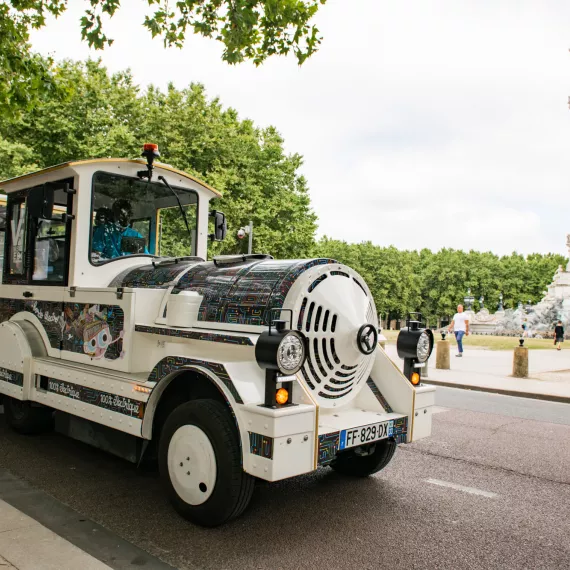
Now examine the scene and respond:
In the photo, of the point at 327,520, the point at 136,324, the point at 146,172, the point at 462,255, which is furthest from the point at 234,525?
the point at 462,255

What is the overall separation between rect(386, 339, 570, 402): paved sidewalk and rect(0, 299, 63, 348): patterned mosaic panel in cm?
868

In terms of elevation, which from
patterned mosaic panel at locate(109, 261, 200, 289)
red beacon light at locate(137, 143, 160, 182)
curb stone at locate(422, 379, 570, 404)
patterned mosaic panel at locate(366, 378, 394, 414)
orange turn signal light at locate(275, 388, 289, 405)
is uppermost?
red beacon light at locate(137, 143, 160, 182)

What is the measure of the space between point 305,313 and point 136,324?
4.72ft

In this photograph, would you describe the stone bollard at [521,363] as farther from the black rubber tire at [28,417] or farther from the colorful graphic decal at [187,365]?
the colorful graphic decal at [187,365]

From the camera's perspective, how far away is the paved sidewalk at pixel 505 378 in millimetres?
10930

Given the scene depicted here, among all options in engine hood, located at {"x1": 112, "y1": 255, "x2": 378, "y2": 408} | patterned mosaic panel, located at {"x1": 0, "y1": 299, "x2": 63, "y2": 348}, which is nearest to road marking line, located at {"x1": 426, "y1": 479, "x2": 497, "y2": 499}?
engine hood, located at {"x1": 112, "y1": 255, "x2": 378, "y2": 408}

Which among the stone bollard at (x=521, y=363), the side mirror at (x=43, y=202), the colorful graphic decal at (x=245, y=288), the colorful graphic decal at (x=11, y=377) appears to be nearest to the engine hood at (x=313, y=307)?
the colorful graphic decal at (x=245, y=288)

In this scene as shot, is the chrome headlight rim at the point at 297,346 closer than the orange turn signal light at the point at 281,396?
Yes

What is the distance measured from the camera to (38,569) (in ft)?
9.46

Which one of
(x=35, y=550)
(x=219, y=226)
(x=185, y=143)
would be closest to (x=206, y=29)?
(x=219, y=226)

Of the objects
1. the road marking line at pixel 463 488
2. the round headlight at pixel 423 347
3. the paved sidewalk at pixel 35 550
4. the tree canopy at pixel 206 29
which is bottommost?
the road marking line at pixel 463 488

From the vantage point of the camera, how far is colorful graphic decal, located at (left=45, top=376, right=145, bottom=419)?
4.07 m

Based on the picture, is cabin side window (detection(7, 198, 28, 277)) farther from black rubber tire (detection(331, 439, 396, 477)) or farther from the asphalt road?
black rubber tire (detection(331, 439, 396, 477))

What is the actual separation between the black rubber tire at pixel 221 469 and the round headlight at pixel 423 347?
→ 5.70ft
